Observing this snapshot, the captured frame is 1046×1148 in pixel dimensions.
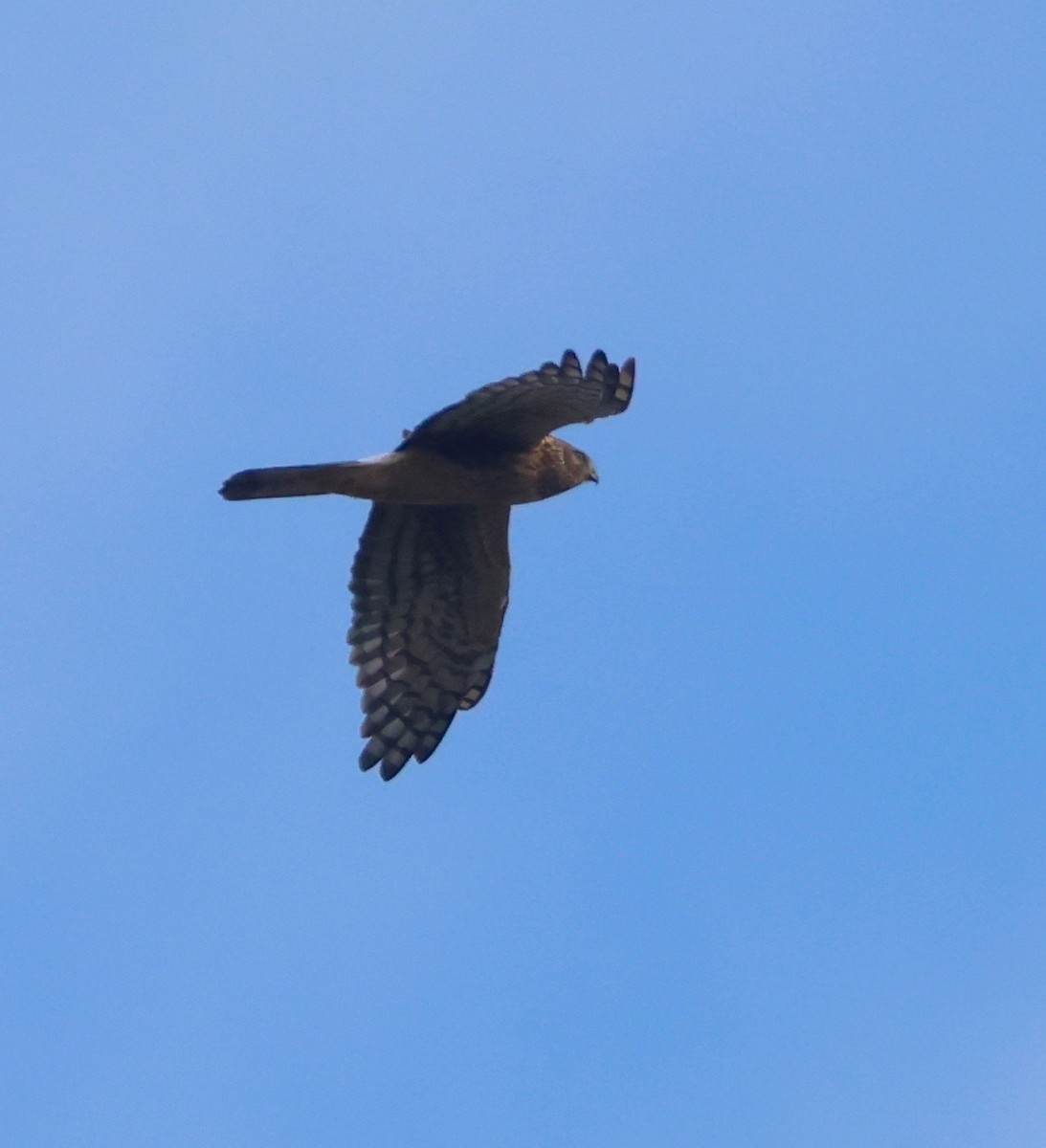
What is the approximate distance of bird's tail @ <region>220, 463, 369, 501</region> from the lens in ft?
34.0

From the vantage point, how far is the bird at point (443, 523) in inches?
414

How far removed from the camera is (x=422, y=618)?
1212 centimetres

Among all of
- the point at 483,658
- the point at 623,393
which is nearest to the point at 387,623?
the point at 483,658

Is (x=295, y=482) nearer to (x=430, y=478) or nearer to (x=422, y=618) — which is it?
(x=430, y=478)

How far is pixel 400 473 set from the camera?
10.9 meters

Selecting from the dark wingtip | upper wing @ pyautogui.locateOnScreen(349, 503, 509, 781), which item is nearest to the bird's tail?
the dark wingtip

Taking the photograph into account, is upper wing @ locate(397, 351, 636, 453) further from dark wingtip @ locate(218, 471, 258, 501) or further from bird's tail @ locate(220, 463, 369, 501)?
dark wingtip @ locate(218, 471, 258, 501)

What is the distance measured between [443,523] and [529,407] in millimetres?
1317

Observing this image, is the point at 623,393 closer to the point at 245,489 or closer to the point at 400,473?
the point at 400,473

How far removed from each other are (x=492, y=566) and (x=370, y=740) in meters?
1.39

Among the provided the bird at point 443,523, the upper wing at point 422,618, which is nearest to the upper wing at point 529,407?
the bird at point 443,523

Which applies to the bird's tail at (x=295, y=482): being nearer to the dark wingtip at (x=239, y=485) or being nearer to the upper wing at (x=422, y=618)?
the dark wingtip at (x=239, y=485)

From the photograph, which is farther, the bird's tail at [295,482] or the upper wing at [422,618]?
the upper wing at [422,618]

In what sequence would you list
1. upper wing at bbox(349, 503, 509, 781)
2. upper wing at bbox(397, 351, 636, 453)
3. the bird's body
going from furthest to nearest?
1. upper wing at bbox(349, 503, 509, 781)
2. the bird's body
3. upper wing at bbox(397, 351, 636, 453)
